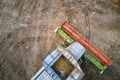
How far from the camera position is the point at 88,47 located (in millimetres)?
9836

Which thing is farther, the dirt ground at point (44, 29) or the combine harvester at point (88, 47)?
the dirt ground at point (44, 29)

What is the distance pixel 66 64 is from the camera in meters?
8.92

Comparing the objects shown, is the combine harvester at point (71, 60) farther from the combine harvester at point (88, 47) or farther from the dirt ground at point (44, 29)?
the dirt ground at point (44, 29)

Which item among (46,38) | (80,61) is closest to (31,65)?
(46,38)

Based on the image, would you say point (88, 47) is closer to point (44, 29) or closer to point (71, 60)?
point (71, 60)

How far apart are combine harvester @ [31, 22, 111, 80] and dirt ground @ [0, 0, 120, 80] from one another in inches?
26.9

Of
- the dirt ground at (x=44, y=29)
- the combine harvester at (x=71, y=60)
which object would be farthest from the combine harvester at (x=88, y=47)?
the dirt ground at (x=44, y=29)

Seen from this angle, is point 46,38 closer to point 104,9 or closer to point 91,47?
point 91,47

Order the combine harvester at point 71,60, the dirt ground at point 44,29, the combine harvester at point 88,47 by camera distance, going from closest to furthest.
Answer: the combine harvester at point 71,60, the combine harvester at point 88,47, the dirt ground at point 44,29

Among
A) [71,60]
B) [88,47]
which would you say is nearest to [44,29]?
[88,47]

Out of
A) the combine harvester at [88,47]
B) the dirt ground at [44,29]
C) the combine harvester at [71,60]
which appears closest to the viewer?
the combine harvester at [71,60]

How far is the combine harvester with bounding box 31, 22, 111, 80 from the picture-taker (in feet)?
28.4

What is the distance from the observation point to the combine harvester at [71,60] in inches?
341

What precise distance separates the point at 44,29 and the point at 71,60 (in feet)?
9.71
